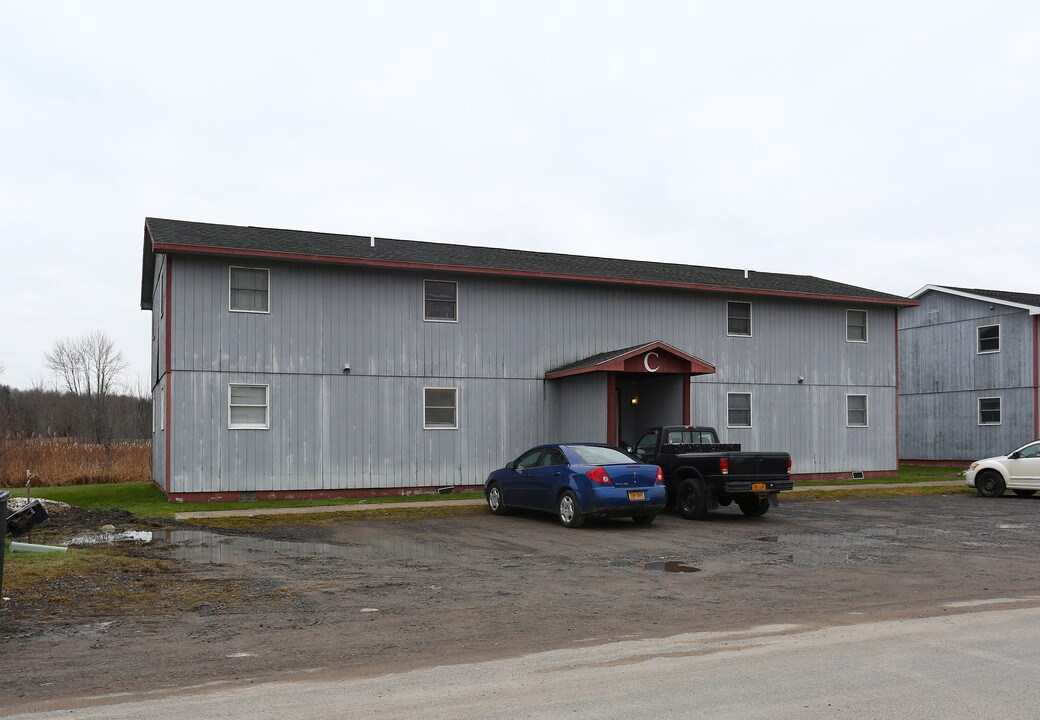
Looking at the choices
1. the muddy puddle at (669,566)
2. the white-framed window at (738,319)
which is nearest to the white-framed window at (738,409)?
the white-framed window at (738,319)

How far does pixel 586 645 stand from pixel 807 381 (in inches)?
867

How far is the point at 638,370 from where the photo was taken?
22875mm

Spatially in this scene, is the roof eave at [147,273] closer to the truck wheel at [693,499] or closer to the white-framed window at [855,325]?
the truck wheel at [693,499]

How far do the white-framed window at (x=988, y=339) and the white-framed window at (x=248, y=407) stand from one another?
2687 cm

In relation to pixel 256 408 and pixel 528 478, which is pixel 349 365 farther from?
pixel 528 478

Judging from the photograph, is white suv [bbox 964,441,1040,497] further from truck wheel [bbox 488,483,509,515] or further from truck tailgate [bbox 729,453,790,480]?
truck wheel [bbox 488,483,509,515]

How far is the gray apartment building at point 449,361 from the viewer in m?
21.3

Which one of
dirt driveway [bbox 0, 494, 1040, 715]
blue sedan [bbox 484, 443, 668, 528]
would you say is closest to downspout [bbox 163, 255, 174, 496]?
dirt driveway [bbox 0, 494, 1040, 715]

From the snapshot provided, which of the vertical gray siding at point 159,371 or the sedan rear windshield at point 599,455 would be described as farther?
the vertical gray siding at point 159,371

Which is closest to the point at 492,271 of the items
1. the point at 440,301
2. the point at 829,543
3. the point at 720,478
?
the point at 440,301

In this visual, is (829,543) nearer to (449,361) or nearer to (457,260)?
(449,361)

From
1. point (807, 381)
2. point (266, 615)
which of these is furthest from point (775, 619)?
point (807, 381)

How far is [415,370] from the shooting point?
2327 cm

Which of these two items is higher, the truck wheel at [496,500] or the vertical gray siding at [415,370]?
the vertical gray siding at [415,370]
